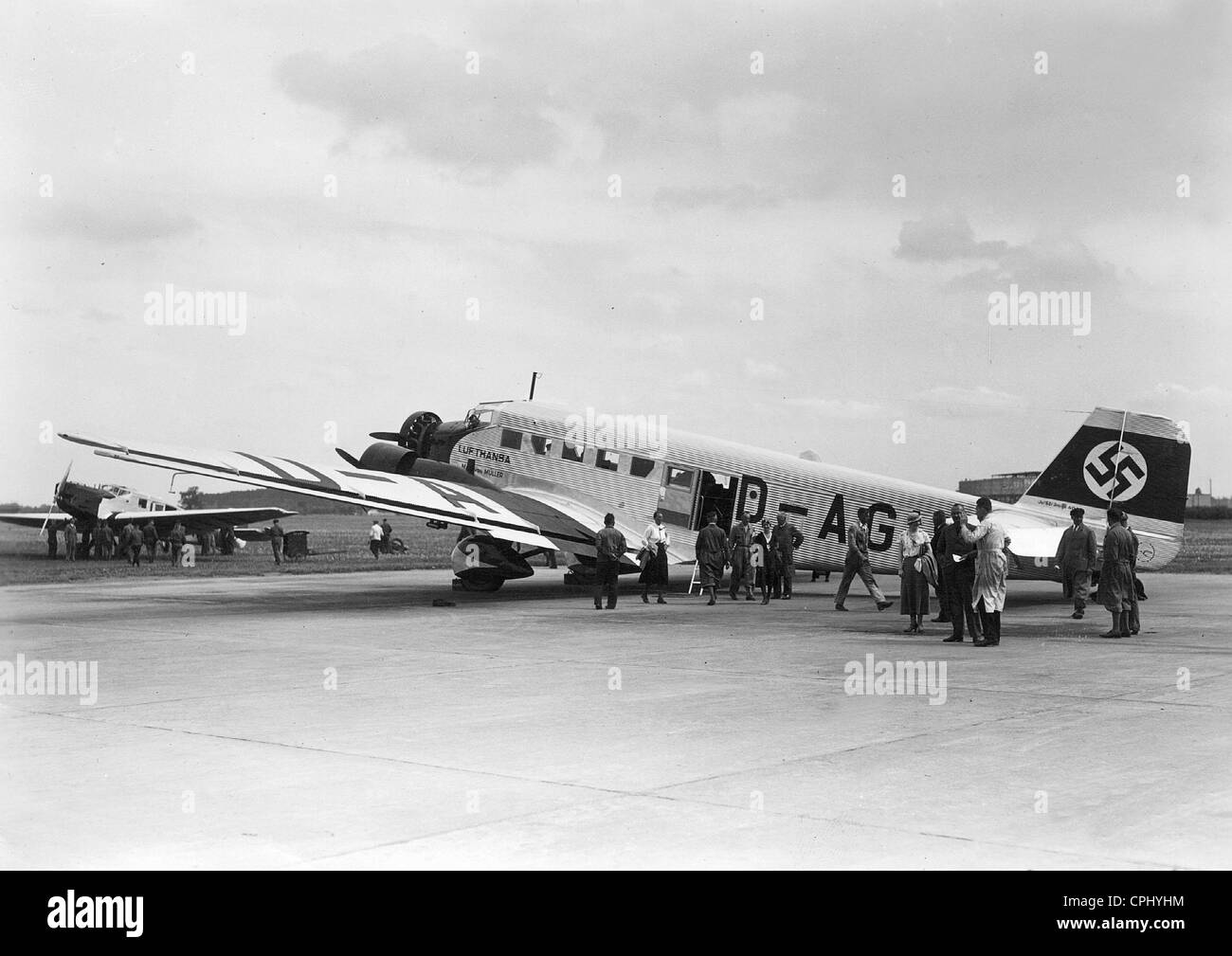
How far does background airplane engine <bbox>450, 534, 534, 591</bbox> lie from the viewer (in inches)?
888

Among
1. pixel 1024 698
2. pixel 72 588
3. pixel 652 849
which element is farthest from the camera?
pixel 72 588

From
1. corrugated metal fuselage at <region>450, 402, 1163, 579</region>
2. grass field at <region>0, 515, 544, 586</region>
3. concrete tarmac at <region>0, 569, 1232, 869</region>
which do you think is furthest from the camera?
grass field at <region>0, 515, 544, 586</region>

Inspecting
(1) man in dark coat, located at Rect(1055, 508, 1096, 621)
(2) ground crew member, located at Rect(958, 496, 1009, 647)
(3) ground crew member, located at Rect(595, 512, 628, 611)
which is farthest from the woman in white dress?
(2) ground crew member, located at Rect(958, 496, 1009, 647)

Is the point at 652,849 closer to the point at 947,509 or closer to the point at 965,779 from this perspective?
the point at 965,779

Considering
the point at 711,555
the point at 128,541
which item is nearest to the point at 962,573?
the point at 711,555

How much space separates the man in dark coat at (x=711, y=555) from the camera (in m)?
21.4

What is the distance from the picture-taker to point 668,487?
23.4 m

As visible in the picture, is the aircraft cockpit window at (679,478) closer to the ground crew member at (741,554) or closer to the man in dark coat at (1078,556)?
the ground crew member at (741,554)

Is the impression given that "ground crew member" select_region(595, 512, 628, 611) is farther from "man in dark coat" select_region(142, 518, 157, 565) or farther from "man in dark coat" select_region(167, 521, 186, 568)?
"man in dark coat" select_region(142, 518, 157, 565)

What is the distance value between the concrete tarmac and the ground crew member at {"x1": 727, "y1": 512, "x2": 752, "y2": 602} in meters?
6.18

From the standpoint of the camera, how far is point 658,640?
1516 cm

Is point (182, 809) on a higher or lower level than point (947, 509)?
lower

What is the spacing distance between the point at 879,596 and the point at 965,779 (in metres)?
13.2
